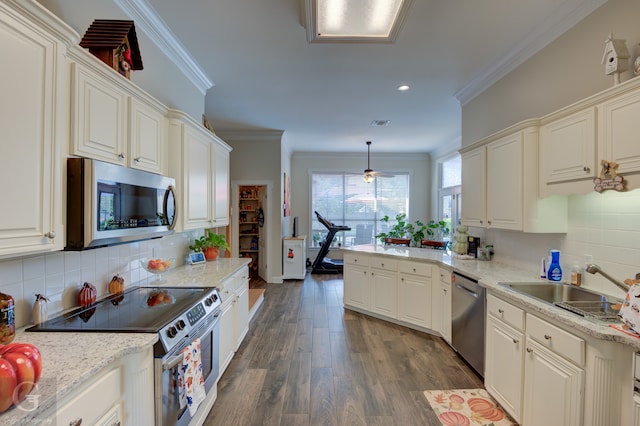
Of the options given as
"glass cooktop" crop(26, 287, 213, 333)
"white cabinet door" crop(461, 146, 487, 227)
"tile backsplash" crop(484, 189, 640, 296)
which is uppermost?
"white cabinet door" crop(461, 146, 487, 227)

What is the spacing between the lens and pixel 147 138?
2.03 m

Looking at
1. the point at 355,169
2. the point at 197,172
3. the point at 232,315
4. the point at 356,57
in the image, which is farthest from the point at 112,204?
the point at 355,169

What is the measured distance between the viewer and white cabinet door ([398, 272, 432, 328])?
11.4 ft

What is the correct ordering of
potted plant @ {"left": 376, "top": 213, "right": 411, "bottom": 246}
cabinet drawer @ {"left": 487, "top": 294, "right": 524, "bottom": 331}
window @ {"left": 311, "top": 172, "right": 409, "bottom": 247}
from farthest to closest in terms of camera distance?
1. window @ {"left": 311, "top": 172, "right": 409, "bottom": 247}
2. potted plant @ {"left": 376, "top": 213, "right": 411, "bottom": 246}
3. cabinet drawer @ {"left": 487, "top": 294, "right": 524, "bottom": 331}

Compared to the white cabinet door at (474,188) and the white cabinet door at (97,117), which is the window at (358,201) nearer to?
the white cabinet door at (474,188)

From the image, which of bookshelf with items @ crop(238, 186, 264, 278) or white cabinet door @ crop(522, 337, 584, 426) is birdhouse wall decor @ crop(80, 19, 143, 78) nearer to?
white cabinet door @ crop(522, 337, 584, 426)

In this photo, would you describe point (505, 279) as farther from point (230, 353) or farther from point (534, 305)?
point (230, 353)

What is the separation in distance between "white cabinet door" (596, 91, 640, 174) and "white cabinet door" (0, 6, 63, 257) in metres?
2.81

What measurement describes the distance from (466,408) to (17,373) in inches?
102

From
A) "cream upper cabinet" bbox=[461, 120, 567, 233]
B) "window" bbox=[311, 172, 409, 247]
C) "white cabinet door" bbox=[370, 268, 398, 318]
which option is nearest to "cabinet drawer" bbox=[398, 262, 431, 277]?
"white cabinet door" bbox=[370, 268, 398, 318]

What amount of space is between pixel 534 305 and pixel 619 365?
17.5 inches

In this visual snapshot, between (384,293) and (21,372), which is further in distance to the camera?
(384,293)

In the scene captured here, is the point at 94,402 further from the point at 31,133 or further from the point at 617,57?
the point at 617,57

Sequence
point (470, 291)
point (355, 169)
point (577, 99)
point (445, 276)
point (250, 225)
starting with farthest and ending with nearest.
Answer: point (355, 169), point (250, 225), point (445, 276), point (470, 291), point (577, 99)
